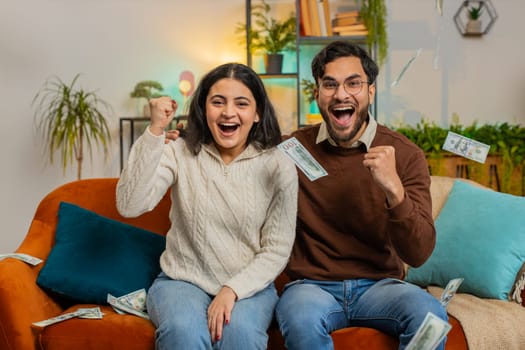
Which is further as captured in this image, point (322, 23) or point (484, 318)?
point (322, 23)

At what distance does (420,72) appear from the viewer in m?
4.38

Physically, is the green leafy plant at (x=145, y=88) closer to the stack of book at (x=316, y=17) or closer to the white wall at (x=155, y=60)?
the white wall at (x=155, y=60)

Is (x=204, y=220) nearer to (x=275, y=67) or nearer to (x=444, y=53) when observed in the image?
(x=275, y=67)

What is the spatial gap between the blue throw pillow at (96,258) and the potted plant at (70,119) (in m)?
1.75

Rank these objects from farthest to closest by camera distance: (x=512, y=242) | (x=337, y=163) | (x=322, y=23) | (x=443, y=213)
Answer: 1. (x=322, y=23)
2. (x=443, y=213)
3. (x=512, y=242)
4. (x=337, y=163)

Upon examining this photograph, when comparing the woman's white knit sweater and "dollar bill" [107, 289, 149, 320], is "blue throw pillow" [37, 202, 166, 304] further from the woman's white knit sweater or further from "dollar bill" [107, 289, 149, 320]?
the woman's white knit sweater

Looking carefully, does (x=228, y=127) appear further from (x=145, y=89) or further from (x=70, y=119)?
(x=145, y=89)

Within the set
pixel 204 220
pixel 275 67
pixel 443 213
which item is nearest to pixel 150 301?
pixel 204 220

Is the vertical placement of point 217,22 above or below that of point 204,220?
above

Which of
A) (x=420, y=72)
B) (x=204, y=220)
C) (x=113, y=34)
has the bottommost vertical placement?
(x=204, y=220)

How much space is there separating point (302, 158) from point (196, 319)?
25.8 inches

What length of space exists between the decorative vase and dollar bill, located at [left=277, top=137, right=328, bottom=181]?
2.29 meters

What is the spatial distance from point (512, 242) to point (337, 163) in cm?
73

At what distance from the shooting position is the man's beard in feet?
6.81
